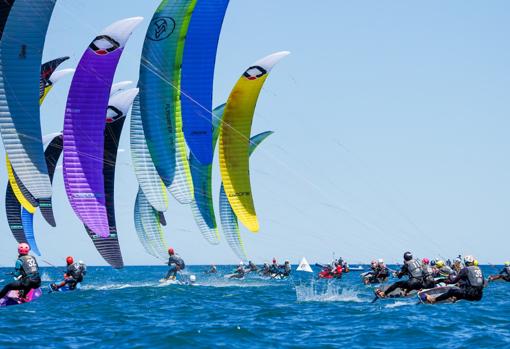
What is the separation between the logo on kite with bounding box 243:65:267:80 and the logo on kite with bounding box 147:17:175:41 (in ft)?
20.3

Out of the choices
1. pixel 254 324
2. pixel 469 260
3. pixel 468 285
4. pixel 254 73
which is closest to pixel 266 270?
pixel 254 73

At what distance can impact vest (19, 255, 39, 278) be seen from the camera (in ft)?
66.3

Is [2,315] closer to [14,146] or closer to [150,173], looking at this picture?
[14,146]

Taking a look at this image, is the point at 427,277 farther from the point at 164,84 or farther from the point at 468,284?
the point at 164,84

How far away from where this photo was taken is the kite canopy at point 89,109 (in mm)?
29656

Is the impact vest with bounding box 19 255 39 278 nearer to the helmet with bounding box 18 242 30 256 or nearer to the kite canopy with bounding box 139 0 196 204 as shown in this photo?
the helmet with bounding box 18 242 30 256

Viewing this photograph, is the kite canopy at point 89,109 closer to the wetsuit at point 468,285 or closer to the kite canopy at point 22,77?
the kite canopy at point 22,77

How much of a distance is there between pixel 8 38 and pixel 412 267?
15.0 m

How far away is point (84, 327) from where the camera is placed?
17016 mm

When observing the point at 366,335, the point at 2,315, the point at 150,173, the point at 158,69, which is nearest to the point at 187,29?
the point at 158,69

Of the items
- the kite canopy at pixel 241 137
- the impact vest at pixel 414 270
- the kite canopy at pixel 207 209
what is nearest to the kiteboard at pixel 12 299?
the impact vest at pixel 414 270

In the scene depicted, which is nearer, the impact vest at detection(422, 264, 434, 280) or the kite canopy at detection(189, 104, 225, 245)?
the impact vest at detection(422, 264, 434, 280)

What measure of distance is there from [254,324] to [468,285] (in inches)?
321

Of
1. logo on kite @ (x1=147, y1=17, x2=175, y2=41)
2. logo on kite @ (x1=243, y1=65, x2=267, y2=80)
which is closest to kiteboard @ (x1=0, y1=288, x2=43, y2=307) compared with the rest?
logo on kite @ (x1=147, y1=17, x2=175, y2=41)
